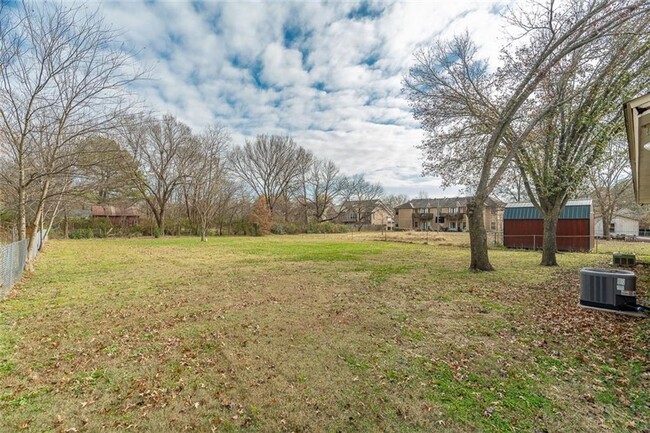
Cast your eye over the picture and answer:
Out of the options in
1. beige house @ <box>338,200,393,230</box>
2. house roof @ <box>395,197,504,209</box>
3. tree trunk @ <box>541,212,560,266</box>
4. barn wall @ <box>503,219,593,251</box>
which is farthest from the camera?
beige house @ <box>338,200,393,230</box>

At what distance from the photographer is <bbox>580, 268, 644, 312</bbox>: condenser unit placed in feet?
18.6

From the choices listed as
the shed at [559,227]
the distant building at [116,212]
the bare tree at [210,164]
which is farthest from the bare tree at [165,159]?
the shed at [559,227]

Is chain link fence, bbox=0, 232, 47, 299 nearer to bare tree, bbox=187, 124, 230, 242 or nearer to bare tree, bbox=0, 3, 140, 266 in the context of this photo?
bare tree, bbox=0, 3, 140, 266

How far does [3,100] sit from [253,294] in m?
8.63

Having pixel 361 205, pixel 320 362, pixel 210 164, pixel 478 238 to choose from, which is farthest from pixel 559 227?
pixel 361 205

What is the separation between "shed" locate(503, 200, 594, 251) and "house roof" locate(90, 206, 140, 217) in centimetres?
4346

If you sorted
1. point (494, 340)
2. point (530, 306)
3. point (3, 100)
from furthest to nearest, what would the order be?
1. point (3, 100)
2. point (530, 306)
3. point (494, 340)

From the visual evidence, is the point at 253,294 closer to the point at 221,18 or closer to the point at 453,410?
the point at 453,410

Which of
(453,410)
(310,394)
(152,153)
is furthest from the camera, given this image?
(152,153)

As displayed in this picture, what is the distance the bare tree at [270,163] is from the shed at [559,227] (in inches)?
1230

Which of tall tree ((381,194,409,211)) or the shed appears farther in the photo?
tall tree ((381,194,409,211))

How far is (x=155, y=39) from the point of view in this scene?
813 centimetres

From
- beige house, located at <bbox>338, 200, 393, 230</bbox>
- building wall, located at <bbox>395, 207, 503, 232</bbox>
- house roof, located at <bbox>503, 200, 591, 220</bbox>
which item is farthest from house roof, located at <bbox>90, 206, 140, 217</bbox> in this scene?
building wall, located at <bbox>395, 207, 503, 232</bbox>

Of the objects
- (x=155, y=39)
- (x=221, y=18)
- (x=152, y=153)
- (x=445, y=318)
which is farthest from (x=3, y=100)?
(x=152, y=153)
